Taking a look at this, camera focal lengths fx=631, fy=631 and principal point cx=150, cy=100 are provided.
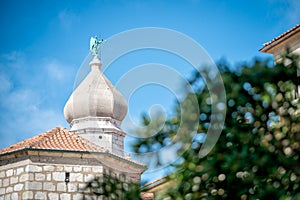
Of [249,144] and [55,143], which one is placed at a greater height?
[55,143]

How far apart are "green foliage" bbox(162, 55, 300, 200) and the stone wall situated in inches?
368

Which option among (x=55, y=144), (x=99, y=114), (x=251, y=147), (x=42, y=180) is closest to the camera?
(x=251, y=147)

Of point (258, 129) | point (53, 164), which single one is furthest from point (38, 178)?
point (258, 129)

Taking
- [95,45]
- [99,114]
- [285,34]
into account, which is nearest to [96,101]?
[99,114]

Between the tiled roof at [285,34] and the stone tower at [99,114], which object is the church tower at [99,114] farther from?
the tiled roof at [285,34]

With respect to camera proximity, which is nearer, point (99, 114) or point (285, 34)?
point (285, 34)

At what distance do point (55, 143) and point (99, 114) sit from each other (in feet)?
26.6

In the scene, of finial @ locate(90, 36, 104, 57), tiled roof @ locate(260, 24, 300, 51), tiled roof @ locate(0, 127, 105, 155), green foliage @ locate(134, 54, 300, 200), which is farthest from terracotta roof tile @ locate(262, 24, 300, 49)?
finial @ locate(90, 36, 104, 57)

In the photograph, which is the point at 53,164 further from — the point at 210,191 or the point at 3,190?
the point at 210,191

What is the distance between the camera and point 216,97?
5.88m

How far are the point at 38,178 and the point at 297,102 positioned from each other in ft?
33.2

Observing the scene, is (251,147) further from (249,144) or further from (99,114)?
(99,114)

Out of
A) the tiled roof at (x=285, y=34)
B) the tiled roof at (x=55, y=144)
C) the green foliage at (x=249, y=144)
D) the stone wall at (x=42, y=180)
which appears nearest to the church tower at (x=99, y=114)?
the tiled roof at (x=55, y=144)

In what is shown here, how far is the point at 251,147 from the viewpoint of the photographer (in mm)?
5691
